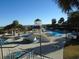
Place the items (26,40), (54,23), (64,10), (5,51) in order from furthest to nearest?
(54,23), (26,40), (64,10), (5,51)

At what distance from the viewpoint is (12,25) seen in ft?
116

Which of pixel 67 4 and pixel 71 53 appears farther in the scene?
pixel 71 53

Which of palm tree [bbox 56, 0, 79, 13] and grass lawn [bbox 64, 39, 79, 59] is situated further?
palm tree [bbox 56, 0, 79, 13]

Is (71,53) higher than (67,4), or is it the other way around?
(67,4)

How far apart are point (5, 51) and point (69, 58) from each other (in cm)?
354

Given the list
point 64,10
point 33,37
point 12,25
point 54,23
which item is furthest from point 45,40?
point 54,23

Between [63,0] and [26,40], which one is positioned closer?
[63,0]

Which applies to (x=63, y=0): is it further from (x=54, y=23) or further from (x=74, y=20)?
(x=54, y=23)

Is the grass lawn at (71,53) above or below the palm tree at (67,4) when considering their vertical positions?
below

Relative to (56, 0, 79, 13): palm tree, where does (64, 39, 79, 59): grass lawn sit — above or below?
below

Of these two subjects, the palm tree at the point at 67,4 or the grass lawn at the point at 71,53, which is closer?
the grass lawn at the point at 71,53

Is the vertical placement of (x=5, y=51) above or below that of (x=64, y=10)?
below

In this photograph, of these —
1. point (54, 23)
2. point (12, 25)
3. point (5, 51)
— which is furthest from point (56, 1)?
point (54, 23)

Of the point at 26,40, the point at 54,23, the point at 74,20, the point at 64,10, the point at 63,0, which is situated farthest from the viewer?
the point at 54,23
